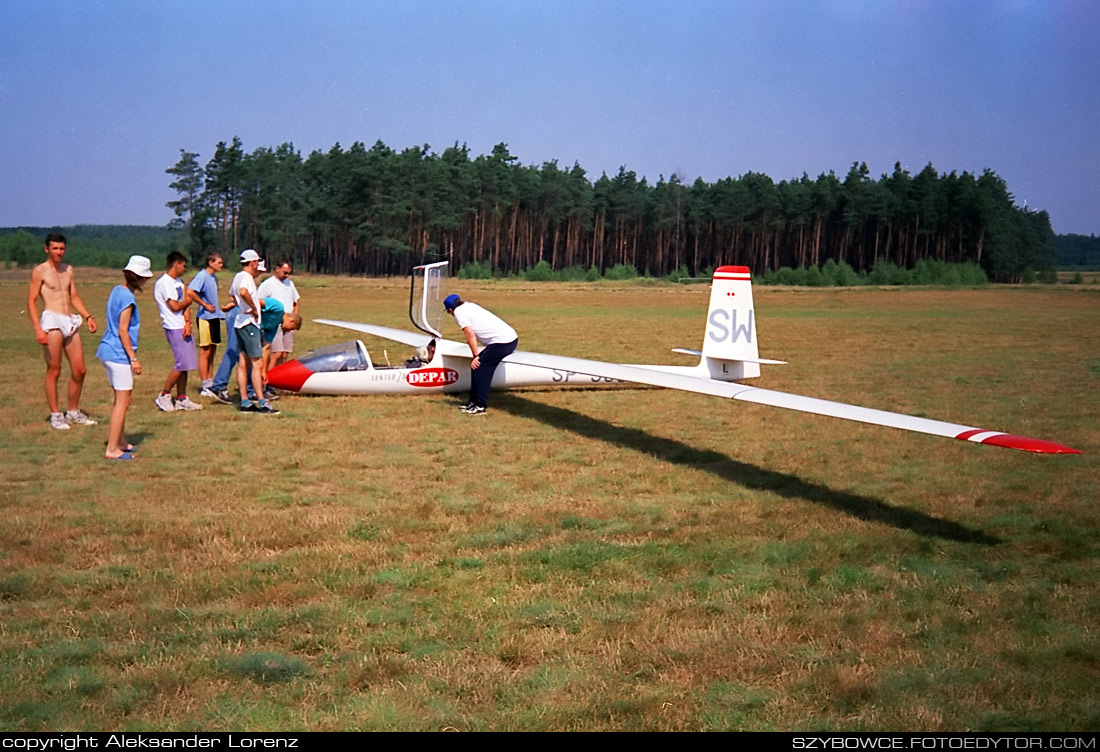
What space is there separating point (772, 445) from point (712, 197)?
89.4 metres

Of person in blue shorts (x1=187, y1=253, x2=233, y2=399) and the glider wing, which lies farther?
person in blue shorts (x1=187, y1=253, x2=233, y2=399)

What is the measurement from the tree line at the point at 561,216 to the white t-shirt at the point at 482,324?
6592 centimetres

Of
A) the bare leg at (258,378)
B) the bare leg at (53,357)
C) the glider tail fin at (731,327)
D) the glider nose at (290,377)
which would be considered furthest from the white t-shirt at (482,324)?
the bare leg at (53,357)

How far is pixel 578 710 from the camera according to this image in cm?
405

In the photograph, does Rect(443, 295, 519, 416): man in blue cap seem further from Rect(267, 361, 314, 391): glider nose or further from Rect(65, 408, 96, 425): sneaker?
Rect(65, 408, 96, 425): sneaker

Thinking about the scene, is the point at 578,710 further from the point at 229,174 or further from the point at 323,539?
the point at 229,174

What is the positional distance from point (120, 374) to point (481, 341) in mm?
4990

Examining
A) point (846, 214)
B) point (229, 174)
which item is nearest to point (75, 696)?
point (229, 174)

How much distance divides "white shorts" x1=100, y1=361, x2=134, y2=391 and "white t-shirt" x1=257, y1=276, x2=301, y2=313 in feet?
14.2

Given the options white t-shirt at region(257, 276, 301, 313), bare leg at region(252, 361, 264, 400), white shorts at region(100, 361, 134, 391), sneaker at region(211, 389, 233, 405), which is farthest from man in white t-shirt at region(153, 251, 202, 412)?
white shorts at region(100, 361, 134, 391)

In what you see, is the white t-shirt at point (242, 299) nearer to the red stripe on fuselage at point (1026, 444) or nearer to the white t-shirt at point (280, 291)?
the white t-shirt at point (280, 291)

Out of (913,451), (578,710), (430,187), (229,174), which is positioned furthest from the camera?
(229,174)

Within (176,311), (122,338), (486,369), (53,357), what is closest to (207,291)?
(176,311)

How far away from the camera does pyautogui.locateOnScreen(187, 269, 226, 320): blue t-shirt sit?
12.3m
